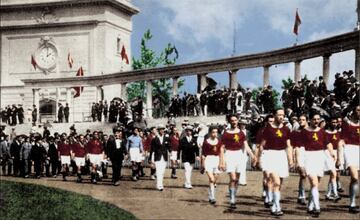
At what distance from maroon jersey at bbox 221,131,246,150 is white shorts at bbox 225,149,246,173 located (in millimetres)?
85

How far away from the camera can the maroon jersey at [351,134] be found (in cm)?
1210

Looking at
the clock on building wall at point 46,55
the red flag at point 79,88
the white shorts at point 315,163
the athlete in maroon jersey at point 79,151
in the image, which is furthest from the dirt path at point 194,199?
the clock on building wall at point 46,55

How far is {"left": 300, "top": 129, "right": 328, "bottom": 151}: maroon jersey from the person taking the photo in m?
11.9

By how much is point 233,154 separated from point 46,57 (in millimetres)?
45136

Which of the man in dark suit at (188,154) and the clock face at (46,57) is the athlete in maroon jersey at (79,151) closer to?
the man in dark suit at (188,154)

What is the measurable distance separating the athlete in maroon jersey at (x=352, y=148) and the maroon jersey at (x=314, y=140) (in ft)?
1.51

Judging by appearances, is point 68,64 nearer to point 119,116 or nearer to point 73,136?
point 119,116

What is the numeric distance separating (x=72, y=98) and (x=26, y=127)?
33.2 feet

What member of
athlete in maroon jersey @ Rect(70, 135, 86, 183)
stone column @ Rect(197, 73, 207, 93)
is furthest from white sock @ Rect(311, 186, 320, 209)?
stone column @ Rect(197, 73, 207, 93)

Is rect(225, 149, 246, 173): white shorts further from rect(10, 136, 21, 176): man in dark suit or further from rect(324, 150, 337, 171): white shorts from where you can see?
rect(10, 136, 21, 176): man in dark suit

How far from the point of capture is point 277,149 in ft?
39.3

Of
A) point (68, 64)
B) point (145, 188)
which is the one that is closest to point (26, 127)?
point (68, 64)

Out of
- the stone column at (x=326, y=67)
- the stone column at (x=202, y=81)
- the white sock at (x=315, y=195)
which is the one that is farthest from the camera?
the stone column at (x=202, y=81)

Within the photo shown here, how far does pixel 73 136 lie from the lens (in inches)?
869
